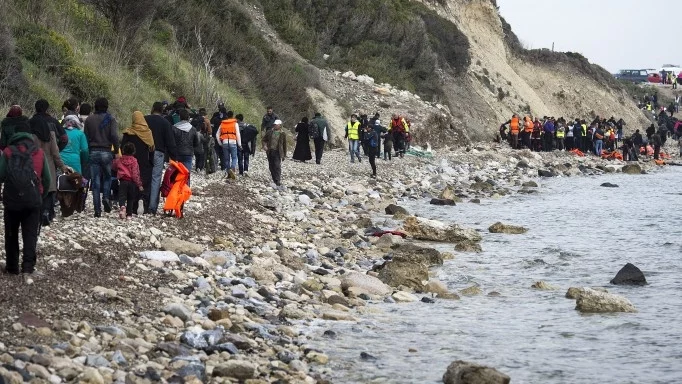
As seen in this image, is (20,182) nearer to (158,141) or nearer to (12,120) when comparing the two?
(12,120)

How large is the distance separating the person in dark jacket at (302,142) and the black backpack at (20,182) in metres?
19.6

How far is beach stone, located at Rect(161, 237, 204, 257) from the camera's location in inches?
505

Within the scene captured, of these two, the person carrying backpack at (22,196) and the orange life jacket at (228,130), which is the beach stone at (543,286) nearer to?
the person carrying backpack at (22,196)

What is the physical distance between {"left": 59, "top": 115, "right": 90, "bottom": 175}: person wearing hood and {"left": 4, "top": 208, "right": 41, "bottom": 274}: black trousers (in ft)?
13.3

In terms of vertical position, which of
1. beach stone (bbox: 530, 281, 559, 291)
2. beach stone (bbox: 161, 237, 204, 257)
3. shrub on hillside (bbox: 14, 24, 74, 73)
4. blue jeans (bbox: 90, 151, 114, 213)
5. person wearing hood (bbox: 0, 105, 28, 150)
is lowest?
beach stone (bbox: 530, 281, 559, 291)

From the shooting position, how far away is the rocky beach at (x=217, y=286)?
8250mm

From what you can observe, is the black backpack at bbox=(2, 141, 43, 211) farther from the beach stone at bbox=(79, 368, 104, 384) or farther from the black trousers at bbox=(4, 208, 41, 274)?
the beach stone at bbox=(79, 368, 104, 384)

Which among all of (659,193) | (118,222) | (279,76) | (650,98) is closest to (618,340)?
(118,222)

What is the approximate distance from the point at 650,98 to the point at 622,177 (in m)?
55.1

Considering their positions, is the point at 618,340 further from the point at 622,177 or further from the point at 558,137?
the point at 558,137

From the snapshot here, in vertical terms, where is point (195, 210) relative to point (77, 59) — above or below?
below

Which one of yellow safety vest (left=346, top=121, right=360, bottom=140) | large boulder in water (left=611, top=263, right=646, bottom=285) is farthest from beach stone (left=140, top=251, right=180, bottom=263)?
yellow safety vest (left=346, top=121, right=360, bottom=140)

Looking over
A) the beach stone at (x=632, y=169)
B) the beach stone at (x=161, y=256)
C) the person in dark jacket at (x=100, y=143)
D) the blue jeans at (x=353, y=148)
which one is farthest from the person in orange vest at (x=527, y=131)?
the beach stone at (x=161, y=256)

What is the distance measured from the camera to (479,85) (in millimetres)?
55656
